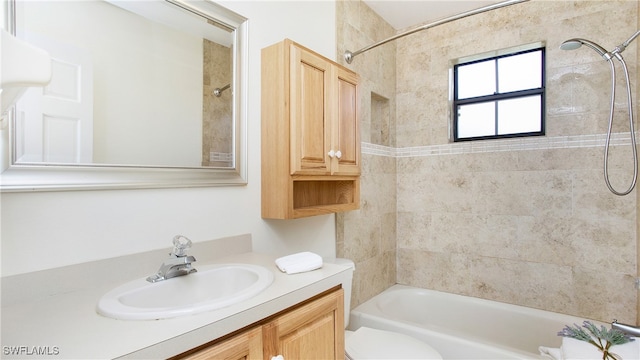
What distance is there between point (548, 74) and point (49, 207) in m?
2.90

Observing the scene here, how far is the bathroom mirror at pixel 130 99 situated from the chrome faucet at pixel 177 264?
0.26m

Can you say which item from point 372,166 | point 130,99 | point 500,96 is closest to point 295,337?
point 130,99

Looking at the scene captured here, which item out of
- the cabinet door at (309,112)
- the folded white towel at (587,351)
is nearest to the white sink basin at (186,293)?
the cabinet door at (309,112)

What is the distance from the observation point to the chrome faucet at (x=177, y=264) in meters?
1.08

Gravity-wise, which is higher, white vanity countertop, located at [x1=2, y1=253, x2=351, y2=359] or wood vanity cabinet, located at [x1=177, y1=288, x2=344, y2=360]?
white vanity countertop, located at [x1=2, y1=253, x2=351, y2=359]

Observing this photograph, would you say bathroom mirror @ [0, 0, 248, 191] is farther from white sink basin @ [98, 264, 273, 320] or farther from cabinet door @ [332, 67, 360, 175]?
cabinet door @ [332, 67, 360, 175]

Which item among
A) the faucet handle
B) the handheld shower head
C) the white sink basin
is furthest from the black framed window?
the faucet handle

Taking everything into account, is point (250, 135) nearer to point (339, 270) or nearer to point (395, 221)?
point (339, 270)

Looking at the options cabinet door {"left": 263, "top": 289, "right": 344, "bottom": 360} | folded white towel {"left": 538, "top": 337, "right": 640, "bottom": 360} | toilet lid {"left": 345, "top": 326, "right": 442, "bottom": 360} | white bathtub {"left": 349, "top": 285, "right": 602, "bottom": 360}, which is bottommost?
white bathtub {"left": 349, "top": 285, "right": 602, "bottom": 360}

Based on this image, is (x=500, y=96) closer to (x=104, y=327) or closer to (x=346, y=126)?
(x=346, y=126)

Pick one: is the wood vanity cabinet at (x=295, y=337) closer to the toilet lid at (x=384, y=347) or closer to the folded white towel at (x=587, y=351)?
the toilet lid at (x=384, y=347)

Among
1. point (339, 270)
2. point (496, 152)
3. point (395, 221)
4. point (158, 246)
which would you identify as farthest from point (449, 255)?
point (158, 246)

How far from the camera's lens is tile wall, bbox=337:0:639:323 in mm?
2070

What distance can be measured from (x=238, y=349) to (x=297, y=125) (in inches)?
39.3
